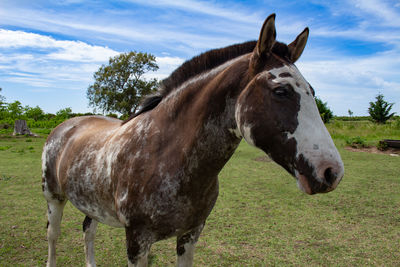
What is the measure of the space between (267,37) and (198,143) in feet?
2.52

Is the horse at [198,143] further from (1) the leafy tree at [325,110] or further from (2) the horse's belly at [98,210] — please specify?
(1) the leafy tree at [325,110]

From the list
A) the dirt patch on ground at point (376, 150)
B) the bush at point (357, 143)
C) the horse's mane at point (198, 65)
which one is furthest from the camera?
the bush at point (357, 143)

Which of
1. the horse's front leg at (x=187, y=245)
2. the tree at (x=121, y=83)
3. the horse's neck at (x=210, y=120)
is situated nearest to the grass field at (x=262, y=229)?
the horse's front leg at (x=187, y=245)

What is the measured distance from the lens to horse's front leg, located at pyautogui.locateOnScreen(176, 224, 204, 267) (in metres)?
2.16

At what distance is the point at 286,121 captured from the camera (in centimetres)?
141

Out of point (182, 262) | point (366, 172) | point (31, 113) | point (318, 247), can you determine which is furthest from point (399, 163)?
point (31, 113)

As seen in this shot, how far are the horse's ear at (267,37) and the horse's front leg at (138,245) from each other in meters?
1.42

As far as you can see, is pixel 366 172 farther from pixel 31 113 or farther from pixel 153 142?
pixel 31 113

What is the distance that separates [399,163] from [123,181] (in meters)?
10.5

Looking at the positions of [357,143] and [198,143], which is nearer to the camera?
[198,143]

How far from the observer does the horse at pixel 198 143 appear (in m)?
1.41

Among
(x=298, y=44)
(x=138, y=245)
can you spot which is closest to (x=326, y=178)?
(x=298, y=44)

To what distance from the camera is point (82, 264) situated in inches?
133

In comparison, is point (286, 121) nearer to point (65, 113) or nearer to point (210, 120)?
point (210, 120)
